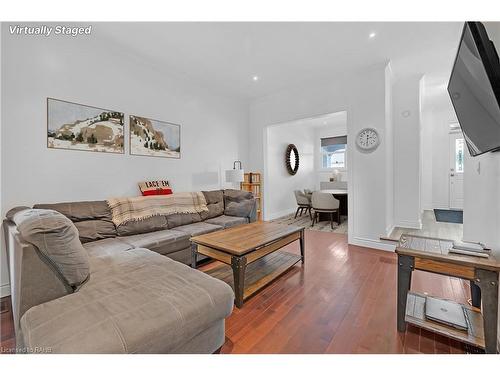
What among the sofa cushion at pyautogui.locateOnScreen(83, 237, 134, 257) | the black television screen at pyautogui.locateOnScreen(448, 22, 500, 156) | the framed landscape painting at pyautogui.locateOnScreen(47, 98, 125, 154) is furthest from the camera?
the framed landscape painting at pyautogui.locateOnScreen(47, 98, 125, 154)

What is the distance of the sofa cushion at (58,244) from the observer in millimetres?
1178

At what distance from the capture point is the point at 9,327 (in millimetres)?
1562

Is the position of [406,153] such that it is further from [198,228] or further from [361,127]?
[198,228]

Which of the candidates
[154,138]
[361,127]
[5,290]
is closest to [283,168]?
[361,127]

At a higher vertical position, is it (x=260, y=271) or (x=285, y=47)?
(x=285, y=47)

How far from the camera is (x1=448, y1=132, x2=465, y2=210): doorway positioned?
589 centimetres

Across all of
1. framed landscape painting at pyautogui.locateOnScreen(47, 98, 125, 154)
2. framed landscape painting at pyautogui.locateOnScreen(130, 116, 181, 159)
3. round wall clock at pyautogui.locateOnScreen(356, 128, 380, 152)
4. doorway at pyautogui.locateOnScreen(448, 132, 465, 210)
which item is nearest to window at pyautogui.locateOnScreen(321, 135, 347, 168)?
doorway at pyautogui.locateOnScreen(448, 132, 465, 210)

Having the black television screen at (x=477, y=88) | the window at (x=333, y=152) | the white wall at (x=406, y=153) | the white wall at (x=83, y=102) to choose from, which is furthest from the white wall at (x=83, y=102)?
the window at (x=333, y=152)

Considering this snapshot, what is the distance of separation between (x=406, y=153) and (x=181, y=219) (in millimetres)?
4294

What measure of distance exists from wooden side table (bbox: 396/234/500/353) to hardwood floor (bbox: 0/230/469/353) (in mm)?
120

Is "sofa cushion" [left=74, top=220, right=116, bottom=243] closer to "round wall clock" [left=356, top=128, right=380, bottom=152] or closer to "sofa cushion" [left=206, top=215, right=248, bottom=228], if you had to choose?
"sofa cushion" [left=206, top=215, right=248, bottom=228]

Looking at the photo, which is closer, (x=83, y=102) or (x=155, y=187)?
(x=83, y=102)

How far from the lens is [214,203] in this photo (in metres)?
3.65

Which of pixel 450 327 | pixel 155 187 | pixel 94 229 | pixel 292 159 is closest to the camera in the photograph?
pixel 450 327
